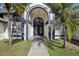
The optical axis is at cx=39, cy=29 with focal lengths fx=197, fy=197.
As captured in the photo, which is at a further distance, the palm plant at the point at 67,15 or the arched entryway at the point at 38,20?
the arched entryway at the point at 38,20

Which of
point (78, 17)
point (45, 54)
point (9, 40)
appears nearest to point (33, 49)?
point (45, 54)

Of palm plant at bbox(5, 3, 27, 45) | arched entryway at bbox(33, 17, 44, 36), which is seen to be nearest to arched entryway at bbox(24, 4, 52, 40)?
arched entryway at bbox(33, 17, 44, 36)

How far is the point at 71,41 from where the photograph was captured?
5.77 meters

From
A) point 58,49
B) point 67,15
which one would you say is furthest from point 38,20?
point 58,49

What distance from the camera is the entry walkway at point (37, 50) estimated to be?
567cm

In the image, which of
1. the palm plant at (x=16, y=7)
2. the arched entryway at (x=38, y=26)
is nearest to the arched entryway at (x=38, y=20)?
the arched entryway at (x=38, y=26)

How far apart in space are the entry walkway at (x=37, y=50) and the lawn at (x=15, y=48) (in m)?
0.12

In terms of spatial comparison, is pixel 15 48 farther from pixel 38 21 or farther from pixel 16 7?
pixel 16 7

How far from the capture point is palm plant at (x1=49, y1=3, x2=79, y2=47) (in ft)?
18.5

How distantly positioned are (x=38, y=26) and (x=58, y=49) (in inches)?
35.0

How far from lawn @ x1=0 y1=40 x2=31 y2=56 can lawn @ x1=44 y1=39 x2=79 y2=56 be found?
1.95 feet

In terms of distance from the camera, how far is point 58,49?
573cm

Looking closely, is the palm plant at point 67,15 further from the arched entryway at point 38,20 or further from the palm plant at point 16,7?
the palm plant at point 16,7

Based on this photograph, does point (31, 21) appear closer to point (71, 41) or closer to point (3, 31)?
point (3, 31)
